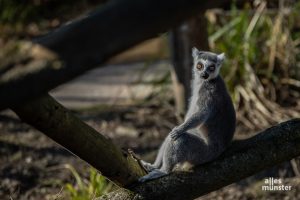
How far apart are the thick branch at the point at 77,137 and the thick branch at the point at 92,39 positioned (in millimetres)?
616

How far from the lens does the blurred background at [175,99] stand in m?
5.28

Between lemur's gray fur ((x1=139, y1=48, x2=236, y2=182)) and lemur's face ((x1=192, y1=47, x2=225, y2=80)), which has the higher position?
lemur's face ((x1=192, y1=47, x2=225, y2=80))

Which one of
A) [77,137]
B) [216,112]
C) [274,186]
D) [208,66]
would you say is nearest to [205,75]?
[208,66]

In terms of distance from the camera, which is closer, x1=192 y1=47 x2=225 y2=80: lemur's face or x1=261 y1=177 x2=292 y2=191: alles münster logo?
x1=192 y1=47 x2=225 y2=80: lemur's face

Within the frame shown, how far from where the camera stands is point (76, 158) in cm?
575

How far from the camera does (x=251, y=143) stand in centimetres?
317

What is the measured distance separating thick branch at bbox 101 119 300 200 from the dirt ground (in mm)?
1397

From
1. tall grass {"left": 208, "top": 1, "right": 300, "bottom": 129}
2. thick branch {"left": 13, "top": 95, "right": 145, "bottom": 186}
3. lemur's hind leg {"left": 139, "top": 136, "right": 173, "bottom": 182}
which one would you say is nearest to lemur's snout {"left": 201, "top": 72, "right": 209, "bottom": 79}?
lemur's hind leg {"left": 139, "top": 136, "right": 173, "bottom": 182}

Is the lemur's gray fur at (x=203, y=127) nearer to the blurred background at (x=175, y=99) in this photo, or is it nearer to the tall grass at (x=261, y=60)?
the blurred background at (x=175, y=99)

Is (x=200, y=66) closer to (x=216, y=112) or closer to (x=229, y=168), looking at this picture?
(x=216, y=112)

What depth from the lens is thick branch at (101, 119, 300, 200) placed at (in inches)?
118

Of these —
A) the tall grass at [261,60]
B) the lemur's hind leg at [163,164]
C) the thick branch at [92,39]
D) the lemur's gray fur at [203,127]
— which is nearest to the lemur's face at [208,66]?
the lemur's gray fur at [203,127]

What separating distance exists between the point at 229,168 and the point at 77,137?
841mm

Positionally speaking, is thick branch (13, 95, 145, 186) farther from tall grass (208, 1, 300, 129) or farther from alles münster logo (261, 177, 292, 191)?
tall grass (208, 1, 300, 129)
